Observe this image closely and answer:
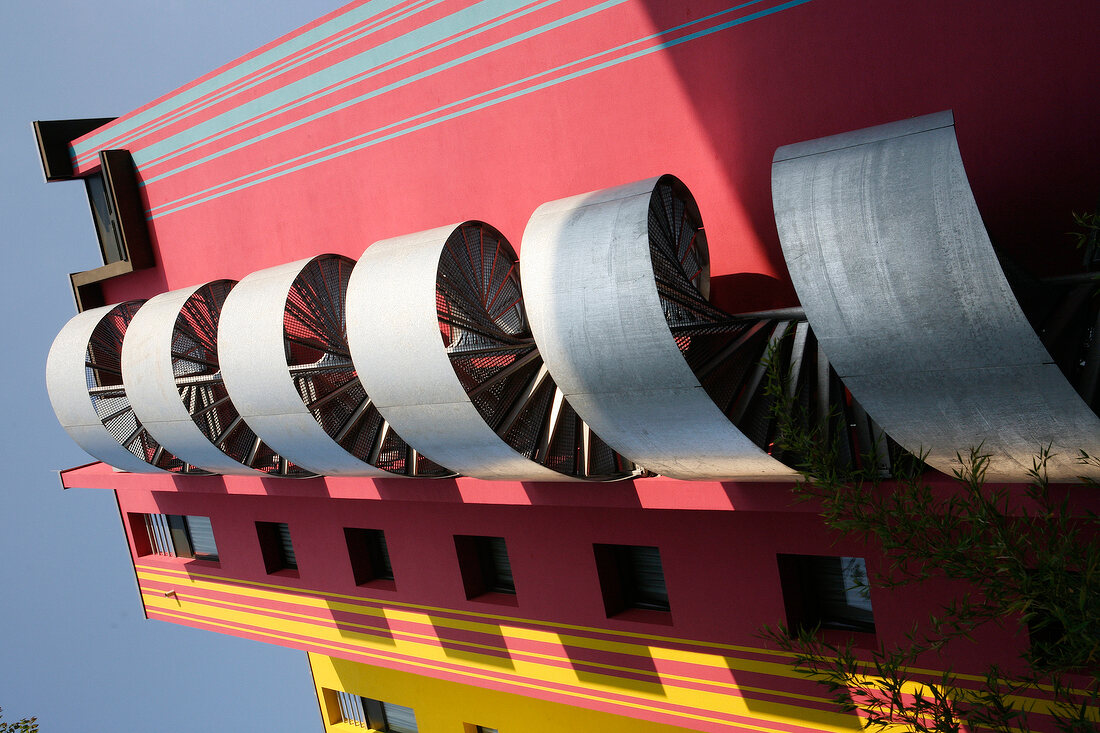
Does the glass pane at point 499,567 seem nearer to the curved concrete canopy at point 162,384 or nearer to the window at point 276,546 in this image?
the curved concrete canopy at point 162,384

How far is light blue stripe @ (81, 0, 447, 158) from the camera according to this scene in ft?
39.0

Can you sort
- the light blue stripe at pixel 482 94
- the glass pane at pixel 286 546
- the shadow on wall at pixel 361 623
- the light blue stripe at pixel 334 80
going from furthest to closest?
1. the glass pane at pixel 286 546
2. the shadow on wall at pixel 361 623
3. the light blue stripe at pixel 334 80
4. the light blue stripe at pixel 482 94

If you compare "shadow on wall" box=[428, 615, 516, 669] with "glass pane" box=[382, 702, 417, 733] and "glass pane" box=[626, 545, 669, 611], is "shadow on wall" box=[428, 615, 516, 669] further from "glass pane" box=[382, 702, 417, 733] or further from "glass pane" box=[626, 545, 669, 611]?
"glass pane" box=[382, 702, 417, 733]

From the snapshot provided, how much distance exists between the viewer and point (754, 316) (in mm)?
8680

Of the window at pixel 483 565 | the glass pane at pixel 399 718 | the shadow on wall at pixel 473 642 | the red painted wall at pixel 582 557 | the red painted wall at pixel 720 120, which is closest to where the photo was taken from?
the red painted wall at pixel 720 120

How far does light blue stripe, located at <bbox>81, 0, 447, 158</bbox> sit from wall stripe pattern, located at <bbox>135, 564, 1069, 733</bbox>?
866 cm

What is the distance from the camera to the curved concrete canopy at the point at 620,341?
716 centimetres

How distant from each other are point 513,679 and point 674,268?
7.90 metres

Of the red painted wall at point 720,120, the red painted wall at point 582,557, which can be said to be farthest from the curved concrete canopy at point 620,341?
the red painted wall at point 720,120

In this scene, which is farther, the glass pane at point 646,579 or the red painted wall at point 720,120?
the glass pane at point 646,579

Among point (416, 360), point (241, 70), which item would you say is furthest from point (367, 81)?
point (416, 360)

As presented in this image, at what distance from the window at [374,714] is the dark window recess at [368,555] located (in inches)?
181

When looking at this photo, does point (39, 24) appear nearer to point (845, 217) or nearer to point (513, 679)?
point (513, 679)

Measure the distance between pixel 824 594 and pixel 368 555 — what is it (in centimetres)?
798
